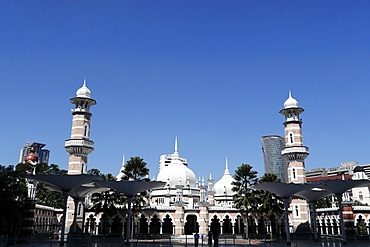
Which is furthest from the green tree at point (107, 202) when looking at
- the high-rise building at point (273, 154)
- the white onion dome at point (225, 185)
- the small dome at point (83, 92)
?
the high-rise building at point (273, 154)

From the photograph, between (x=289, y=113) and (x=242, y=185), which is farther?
(x=289, y=113)

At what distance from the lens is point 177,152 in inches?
3108

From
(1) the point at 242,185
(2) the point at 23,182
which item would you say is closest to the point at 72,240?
(2) the point at 23,182

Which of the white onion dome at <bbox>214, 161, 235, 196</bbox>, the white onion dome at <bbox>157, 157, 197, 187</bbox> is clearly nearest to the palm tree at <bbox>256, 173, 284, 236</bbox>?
the white onion dome at <bbox>214, 161, 235, 196</bbox>

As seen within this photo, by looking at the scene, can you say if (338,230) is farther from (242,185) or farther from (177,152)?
(177,152)

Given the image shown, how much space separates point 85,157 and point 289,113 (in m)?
28.6

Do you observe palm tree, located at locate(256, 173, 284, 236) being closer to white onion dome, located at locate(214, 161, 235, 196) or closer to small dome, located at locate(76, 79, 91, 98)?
white onion dome, located at locate(214, 161, 235, 196)

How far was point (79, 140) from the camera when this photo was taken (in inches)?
1732

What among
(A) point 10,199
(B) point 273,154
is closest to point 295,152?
(A) point 10,199

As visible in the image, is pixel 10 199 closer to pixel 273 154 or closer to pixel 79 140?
pixel 79 140

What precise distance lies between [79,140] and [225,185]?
34151 mm

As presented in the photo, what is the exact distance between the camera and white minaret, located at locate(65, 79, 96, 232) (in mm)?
43844

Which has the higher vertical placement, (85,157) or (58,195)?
(85,157)

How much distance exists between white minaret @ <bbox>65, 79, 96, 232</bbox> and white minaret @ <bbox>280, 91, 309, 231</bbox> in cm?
2628
